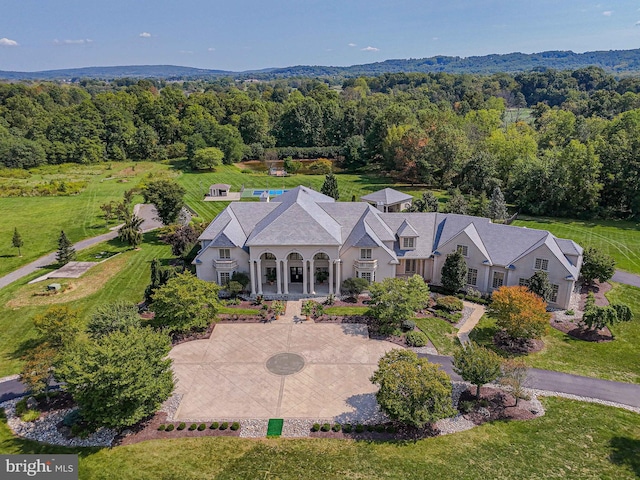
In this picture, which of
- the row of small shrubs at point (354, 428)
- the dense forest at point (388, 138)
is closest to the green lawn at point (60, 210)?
the dense forest at point (388, 138)

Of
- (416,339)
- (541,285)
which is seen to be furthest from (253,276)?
(541,285)

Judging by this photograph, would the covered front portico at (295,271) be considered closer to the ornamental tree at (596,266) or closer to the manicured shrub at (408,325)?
the manicured shrub at (408,325)

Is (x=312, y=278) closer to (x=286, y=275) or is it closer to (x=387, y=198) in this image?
(x=286, y=275)

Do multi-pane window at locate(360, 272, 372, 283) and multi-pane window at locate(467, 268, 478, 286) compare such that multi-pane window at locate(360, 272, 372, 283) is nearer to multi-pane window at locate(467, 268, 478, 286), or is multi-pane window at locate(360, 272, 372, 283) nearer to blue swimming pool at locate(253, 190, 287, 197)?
multi-pane window at locate(467, 268, 478, 286)

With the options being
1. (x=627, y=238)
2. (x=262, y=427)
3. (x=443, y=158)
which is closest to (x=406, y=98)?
(x=443, y=158)

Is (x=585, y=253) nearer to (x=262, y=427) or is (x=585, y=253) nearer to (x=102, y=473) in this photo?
(x=262, y=427)
